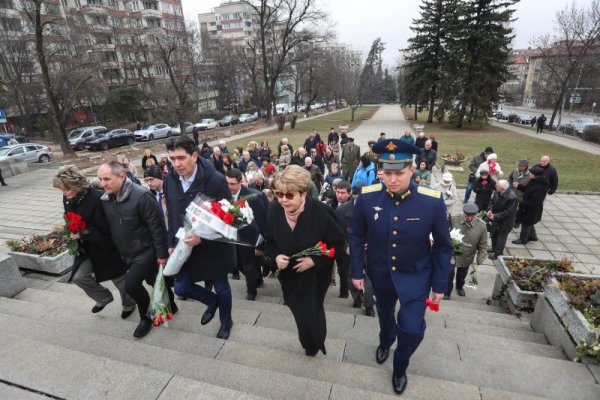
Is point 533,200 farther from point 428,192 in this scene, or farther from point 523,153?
point 523,153

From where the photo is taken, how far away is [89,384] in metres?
2.25

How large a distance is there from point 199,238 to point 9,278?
344 centimetres

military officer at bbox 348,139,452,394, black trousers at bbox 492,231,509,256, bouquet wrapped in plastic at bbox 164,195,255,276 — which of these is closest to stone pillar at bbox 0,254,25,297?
bouquet wrapped in plastic at bbox 164,195,255,276

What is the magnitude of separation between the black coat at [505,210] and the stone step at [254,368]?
4515 mm

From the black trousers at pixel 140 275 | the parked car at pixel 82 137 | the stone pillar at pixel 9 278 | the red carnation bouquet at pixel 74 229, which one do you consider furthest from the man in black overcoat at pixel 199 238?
the parked car at pixel 82 137

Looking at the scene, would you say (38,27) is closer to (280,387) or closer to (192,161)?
(192,161)

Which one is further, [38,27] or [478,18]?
[478,18]

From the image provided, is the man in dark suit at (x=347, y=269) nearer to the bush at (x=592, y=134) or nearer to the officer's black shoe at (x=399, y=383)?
the officer's black shoe at (x=399, y=383)

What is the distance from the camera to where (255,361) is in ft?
9.10

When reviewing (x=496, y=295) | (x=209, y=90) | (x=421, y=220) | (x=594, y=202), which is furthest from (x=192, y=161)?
(x=209, y=90)

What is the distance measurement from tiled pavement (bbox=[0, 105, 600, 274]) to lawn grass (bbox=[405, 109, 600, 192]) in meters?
2.13

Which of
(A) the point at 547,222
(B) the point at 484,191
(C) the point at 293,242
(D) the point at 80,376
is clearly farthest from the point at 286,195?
(A) the point at 547,222

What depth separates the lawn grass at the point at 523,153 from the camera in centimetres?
1238

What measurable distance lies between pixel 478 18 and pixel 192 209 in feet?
A: 110
